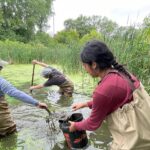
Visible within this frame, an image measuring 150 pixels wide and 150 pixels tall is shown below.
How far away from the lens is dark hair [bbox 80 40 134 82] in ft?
7.95

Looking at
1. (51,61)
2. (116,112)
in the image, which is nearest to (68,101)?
(116,112)

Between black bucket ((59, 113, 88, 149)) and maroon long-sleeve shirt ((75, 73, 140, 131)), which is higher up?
maroon long-sleeve shirt ((75, 73, 140, 131))

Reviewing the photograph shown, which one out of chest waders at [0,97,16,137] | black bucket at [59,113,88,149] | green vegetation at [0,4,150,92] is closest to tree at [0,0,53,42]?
green vegetation at [0,4,150,92]

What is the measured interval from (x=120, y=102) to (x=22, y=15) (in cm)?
3359

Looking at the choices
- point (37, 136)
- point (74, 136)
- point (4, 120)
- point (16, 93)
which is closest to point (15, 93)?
point (16, 93)

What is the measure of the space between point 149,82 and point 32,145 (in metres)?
2.11

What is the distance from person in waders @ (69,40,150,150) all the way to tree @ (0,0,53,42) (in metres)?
30.8

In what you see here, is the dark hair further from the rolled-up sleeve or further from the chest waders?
the chest waders

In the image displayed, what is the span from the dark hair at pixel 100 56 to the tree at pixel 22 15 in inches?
1211

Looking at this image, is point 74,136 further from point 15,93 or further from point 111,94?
point 111,94

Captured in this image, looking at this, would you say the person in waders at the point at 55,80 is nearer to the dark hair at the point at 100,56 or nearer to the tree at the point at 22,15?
the dark hair at the point at 100,56

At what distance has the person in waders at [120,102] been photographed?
2.35 m

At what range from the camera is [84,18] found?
2078 inches

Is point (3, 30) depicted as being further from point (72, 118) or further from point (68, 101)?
point (72, 118)
